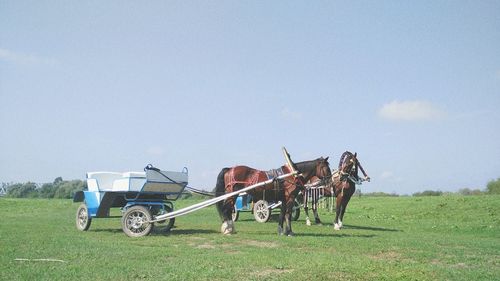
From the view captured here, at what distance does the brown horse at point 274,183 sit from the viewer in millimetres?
14969

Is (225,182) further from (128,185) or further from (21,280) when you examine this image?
(21,280)

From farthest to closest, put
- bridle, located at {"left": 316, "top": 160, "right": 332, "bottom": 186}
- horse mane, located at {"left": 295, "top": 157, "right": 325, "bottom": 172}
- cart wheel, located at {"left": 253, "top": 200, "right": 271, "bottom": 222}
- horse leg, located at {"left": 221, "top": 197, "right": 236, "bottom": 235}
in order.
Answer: cart wheel, located at {"left": 253, "top": 200, "right": 271, "bottom": 222}
horse mane, located at {"left": 295, "top": 157, "right": 325, "bottom": 172}
bridle, located at {"left": 316, "top": 160, "right": 332, "bottom": 186}
horse leg, located at {"left": 221, "top": 197, "right": 236, "bottom": 235}

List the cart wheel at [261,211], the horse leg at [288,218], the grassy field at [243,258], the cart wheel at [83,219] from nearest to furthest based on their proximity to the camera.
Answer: the grassy field at [243,258] → the horse leg at [288,218] → the cart wheel at [83,219] → the cart wheel at [261,211]

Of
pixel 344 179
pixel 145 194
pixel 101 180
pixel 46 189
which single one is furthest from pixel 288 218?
pixel 46 189

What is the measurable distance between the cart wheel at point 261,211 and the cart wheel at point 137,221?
25.0 feet

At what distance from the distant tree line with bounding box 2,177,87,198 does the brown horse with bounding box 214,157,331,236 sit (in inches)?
1940

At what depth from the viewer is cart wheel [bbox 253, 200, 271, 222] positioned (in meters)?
21.0

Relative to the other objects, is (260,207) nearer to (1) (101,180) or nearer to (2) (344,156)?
(2) (344,156)

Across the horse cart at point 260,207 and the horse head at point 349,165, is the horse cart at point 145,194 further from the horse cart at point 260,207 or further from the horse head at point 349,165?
the horse cart at point 260,207

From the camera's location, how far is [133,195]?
48.7 feet

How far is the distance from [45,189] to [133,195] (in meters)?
59.5

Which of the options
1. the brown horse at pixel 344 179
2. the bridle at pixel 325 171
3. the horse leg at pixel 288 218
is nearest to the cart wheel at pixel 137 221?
the horse leg at pixel 288 218

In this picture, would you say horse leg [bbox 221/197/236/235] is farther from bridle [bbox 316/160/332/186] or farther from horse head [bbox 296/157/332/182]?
bridle [bbox 316/160/332/186]

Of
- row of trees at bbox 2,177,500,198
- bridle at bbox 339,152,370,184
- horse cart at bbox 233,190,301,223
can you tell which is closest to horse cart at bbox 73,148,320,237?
bridle at bbox 339,152,370,184
